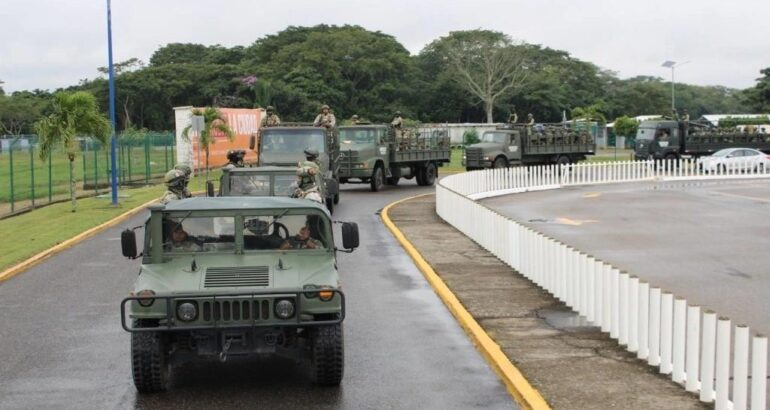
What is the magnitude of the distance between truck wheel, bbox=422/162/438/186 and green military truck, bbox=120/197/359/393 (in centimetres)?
2807

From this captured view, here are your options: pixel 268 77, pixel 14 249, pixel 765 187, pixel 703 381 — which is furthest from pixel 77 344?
pixel 268 77

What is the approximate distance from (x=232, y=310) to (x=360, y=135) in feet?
83.2

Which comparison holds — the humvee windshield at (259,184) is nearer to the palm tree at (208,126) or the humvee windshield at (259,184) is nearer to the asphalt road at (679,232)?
the asphalt road at (679,232)

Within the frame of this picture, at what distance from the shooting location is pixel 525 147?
40719mm

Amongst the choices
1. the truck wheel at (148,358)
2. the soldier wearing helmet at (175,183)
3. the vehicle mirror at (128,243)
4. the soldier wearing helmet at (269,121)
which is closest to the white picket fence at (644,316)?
the truck wheel at (148,358)

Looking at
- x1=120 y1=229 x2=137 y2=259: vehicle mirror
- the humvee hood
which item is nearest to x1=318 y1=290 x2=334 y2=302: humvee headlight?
the humvee hood

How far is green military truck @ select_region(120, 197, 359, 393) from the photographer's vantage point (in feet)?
25.4

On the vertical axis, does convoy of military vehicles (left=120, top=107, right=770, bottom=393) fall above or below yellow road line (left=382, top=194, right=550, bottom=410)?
above

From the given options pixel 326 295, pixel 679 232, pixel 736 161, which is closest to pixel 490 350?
pixel 326 295

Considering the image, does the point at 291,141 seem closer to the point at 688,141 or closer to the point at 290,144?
the point at 290,144

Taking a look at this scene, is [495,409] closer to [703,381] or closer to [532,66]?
[703,381]

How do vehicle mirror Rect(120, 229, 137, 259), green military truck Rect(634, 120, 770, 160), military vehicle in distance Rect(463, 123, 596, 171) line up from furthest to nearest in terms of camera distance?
green military truck Rect(634, 120, 770, 160), military vehicle in distance Rect(463, 123, 596, 171), vehicle mirror Rect(120, 229, 137, 259)

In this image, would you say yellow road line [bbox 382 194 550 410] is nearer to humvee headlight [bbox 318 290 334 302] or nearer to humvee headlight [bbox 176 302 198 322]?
humvee headlight [bbox 318 290 334 302]

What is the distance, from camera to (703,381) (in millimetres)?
7453
